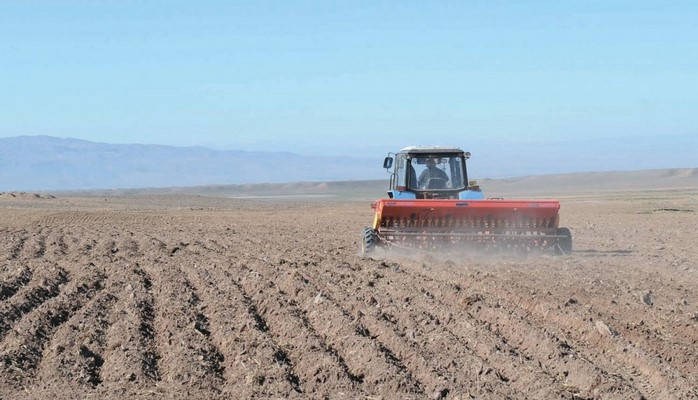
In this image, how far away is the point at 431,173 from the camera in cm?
1759

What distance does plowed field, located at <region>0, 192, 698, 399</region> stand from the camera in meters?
6.88

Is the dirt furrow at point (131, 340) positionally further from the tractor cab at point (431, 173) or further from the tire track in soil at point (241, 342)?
the tractor cab at point (431, 173)

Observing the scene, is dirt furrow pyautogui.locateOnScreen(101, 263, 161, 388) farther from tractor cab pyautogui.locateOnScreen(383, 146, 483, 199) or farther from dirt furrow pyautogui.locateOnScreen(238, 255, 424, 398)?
tractor cab pyautogui.locateOnScreen(383, 146, 483, 199)

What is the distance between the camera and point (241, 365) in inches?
291

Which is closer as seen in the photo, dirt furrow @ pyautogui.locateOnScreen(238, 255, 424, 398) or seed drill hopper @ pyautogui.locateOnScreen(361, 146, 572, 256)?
dirt furrow @ pyautogui.locateOnScreen(238, 255, 424, 398)

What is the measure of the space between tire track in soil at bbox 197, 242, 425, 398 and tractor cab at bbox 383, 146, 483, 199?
690 cm

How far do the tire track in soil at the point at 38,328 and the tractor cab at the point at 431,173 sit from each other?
6475 mm

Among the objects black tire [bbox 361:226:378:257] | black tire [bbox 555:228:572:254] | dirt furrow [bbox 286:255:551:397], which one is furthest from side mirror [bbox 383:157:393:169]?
dirt furrow [bbox 286:255:551:397]

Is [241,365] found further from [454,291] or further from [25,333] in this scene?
[454,291]

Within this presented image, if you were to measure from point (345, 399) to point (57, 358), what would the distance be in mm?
2483

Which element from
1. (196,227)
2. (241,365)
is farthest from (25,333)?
(196,227)

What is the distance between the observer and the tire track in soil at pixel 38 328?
7.43 metres

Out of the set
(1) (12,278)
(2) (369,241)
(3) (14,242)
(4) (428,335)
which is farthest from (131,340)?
(3) (14,242)

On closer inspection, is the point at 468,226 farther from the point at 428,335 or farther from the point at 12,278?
the point at 428,335
